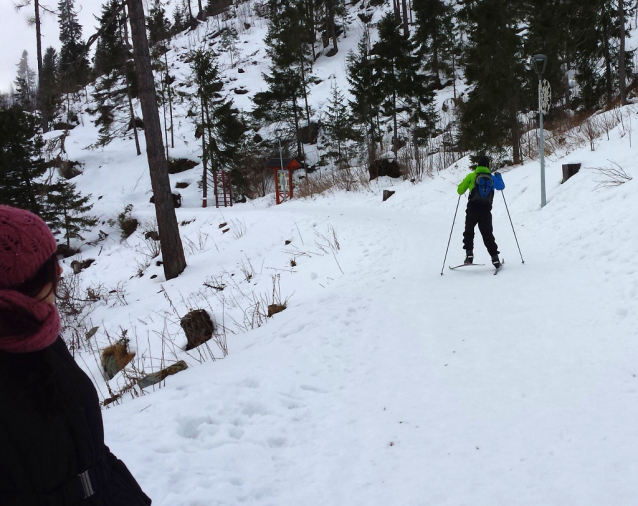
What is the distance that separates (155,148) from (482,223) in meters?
7.58

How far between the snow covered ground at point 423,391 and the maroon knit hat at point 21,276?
1.75 m

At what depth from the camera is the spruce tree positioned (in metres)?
39.2

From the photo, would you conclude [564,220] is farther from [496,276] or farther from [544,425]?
[544,425]

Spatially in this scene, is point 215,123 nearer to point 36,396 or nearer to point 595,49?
point 595,49

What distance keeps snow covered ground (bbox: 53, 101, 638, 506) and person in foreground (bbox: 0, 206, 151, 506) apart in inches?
58.5

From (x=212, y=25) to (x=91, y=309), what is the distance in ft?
197

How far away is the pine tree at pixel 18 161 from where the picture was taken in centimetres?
2020

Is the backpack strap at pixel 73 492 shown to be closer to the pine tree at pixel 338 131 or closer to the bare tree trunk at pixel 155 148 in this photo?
the bare tree trunk at pixel 155 148

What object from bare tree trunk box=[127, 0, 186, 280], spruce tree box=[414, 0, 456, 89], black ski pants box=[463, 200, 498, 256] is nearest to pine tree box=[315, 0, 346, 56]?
spruce tree box=[414, 0, 456, 89]

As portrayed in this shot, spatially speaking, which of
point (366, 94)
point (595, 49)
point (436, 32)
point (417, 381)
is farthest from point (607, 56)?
point (417, 381)

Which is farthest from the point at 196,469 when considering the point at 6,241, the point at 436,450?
the point at 6,241

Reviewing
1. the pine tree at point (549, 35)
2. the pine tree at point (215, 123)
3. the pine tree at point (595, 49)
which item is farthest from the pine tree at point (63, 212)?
the pine tree at point (595, 49)

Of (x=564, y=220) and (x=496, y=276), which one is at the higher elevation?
(x=564, y=220)

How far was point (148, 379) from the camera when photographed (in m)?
4.46
